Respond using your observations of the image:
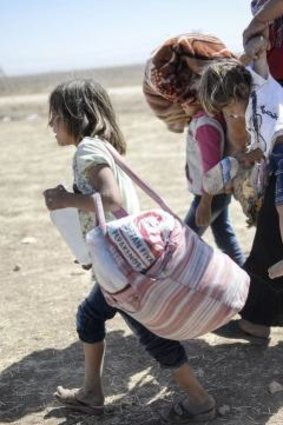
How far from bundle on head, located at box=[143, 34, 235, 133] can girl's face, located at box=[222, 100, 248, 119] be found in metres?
0.48

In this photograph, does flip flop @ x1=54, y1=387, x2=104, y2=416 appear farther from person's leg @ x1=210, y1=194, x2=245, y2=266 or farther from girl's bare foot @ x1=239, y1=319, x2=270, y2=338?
person's leg @ x1=210, y1=194, x2=245, y2=266

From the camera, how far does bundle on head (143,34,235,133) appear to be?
3.46 meters

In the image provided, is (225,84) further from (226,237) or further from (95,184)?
(226,237)

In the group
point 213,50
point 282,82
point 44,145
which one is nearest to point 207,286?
point 282,82

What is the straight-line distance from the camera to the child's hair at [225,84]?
2893 mm

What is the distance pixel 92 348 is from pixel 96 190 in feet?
2.59

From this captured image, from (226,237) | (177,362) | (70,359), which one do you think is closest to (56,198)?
(177,362)

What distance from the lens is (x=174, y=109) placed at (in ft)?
12.2

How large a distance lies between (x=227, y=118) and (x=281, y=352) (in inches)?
48.3

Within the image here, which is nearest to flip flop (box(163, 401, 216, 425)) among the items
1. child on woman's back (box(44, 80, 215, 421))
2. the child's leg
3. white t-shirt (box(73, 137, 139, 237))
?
child on woman's back (box(44, 80, 215, 421))

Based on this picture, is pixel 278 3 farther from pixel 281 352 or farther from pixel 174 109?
pixel 281 352

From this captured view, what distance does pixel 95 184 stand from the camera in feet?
8.89

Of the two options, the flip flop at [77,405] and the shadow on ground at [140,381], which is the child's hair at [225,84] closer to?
the shadow on ground at [140,381]

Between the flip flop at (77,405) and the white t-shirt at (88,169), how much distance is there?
0.77m
